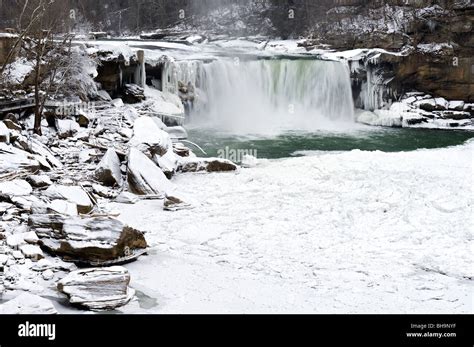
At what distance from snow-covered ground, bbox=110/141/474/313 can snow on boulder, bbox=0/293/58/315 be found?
888mm

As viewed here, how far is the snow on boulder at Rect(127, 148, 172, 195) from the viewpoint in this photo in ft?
34.7

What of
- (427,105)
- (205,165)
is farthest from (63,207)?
(427,105)

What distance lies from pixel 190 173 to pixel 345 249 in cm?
559

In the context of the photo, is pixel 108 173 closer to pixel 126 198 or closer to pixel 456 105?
pixel 126 198

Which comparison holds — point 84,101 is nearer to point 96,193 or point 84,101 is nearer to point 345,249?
point 96,193

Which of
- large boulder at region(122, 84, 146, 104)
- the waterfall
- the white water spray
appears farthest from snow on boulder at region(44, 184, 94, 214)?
the white water spray

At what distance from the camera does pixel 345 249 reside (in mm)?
7895

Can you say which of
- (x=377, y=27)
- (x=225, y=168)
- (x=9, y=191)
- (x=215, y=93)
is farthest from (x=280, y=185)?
(x=377, y=27)

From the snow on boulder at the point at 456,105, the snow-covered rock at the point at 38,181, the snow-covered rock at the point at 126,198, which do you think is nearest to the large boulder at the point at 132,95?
the snow-covered rock at the point at 126,198

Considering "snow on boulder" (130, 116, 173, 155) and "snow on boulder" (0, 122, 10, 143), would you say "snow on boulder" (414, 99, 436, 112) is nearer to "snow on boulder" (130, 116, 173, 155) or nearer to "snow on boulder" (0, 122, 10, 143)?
"snow on boulder" (130, 116, 173, 155)

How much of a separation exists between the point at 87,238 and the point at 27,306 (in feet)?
6.07

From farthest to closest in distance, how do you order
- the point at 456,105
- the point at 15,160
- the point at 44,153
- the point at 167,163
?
the point at 456,105
the point at 167,163
the point at 44,153
the point at 15,160

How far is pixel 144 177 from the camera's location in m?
10.8

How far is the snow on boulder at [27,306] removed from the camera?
496 centimetres
